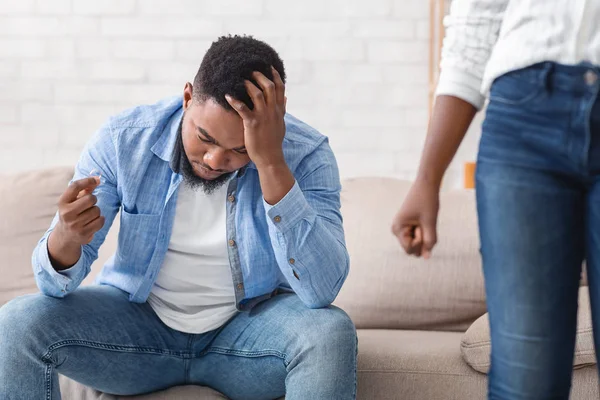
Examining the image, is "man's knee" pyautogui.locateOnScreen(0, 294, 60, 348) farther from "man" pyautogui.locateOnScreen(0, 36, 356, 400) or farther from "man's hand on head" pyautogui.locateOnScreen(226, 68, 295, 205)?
"man's hand on head" pyautogui.locateOnScreen(226, 68, 295, 205)

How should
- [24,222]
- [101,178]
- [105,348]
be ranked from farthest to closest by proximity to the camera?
[24,222], [101,178], [105,348]

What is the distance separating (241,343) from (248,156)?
14.8 inches

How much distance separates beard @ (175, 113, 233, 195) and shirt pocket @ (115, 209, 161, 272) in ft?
0.33

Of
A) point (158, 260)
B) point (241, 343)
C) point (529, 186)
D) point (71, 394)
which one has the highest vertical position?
point (529, 186)

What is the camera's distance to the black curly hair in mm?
1544

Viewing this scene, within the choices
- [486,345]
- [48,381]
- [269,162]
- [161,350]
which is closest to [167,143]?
[269,162]

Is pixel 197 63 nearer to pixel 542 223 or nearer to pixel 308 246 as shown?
pixel 308 246

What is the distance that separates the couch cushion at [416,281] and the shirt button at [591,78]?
128 centimetres

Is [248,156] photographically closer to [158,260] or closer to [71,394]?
[158,260]

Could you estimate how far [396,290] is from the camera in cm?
211

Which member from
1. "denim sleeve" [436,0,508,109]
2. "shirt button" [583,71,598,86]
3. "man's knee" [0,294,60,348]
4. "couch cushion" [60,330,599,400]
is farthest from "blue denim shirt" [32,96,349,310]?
"shirt button" [583,71,598,86]

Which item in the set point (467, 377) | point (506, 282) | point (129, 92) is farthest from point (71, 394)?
point (129, 92)

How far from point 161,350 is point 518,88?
1.01m

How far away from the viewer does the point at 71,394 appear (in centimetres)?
175
